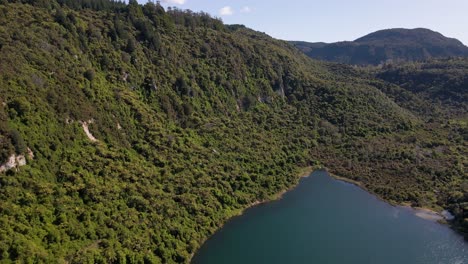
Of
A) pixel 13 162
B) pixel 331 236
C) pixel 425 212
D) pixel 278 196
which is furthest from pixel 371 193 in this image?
pixel 13 162

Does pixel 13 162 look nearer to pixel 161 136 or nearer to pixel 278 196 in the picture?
pixel 161 136

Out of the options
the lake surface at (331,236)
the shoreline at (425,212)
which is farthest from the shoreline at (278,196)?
the shoreline at (425,212)

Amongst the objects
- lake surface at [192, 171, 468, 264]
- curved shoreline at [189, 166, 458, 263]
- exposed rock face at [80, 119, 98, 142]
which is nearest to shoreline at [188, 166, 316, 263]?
curved shoreline at [189, 166, 458, 263]

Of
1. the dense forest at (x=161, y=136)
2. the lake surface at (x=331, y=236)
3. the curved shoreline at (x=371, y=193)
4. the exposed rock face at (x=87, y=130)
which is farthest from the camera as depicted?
the curved shoreline at (x=371, y=193)

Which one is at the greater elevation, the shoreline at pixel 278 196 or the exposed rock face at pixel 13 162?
the exposed rock face at pixel 13 162

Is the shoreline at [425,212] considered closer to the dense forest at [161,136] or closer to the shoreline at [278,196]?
the dense forest at [161,136]

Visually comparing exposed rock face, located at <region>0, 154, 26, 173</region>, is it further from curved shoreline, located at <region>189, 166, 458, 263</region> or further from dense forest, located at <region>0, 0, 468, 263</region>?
curved shoreline, located at <region>189, 166, 458, 263</region>

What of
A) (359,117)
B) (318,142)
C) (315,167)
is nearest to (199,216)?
(315,167)
